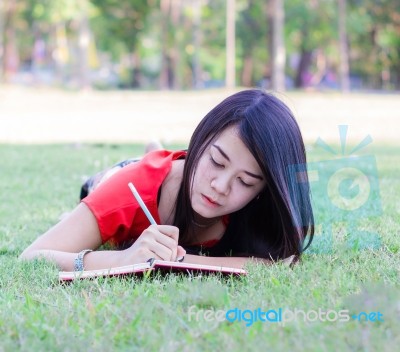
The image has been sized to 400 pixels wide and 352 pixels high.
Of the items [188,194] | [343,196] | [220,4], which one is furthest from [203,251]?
[220,4]

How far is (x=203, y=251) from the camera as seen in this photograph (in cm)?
327

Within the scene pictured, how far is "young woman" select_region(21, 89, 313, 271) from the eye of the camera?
110 inches

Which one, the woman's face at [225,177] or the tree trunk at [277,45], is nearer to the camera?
the woman's face at [225,177]

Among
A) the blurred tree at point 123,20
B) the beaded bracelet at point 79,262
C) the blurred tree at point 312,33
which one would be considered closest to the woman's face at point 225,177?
the beaded bracelet at point 79,262

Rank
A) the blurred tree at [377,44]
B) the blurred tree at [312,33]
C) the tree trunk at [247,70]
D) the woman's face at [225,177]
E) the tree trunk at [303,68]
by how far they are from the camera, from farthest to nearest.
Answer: the tree trunk at [247,70], the tree trunk at [303,68], the blurred tree at [377,44], the blurred tree at [312,33], the woman's face at [225,177]

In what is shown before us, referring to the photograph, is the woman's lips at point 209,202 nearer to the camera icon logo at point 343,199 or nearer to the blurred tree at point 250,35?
the camera icon logo at point 343,199

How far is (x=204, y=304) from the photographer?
7.25 feet

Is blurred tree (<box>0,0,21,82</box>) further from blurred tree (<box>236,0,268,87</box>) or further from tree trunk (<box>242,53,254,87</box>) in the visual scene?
tree trunk (<box>242,53,254,87</box>)

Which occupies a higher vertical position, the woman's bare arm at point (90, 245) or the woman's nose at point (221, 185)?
the woman's nose at point (221, 185)

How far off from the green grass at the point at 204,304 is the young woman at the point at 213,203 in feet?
0.50

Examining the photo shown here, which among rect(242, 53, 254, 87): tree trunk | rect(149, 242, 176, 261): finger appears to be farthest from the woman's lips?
rect(242, 53, 254, 87): tree trunk

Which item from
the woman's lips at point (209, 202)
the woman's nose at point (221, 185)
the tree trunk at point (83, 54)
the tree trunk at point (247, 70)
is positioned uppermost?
the woman's nose at point (221, 185)

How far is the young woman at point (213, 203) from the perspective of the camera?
2783 mm

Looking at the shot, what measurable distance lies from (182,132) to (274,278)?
32.1 ft
